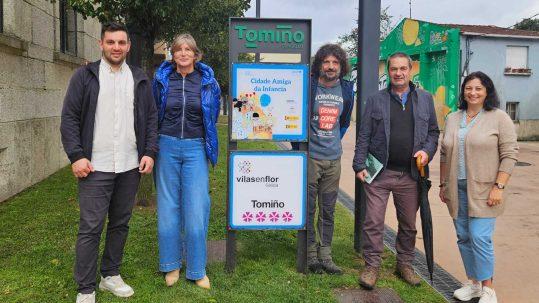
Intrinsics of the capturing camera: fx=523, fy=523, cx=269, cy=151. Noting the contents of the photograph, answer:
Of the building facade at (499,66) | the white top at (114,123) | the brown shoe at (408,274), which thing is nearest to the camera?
the white top at (114,123)

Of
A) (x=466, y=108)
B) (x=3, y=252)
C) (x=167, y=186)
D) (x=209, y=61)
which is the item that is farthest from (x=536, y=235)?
(x=209, y=61)

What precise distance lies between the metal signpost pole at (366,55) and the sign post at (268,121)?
801 mm

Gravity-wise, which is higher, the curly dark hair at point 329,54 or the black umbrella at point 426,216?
the curly dark hair at point 329,54

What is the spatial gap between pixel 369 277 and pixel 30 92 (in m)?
6.15

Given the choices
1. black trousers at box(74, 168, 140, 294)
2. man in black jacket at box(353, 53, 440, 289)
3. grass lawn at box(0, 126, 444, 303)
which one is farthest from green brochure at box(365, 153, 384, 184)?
black trousers at box(74, 168, 140, 294)

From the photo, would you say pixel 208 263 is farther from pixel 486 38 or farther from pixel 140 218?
pixel 486 38

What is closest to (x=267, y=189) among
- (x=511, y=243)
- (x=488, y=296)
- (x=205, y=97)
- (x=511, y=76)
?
(x=205, y=97)

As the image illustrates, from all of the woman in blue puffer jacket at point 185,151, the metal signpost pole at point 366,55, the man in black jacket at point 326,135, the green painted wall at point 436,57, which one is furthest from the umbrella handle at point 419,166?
the green painted wall at point 436,57

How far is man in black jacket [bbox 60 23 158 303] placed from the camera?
138 inches

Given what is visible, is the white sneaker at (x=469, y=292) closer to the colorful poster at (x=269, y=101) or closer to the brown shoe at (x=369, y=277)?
the brown shoe at (x=369, y=277)

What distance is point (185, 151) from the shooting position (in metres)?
3.97

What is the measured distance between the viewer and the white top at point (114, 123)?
141 inches

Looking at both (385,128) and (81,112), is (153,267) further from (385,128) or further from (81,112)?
(385,128)

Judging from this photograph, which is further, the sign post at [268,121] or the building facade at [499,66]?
the building facade at [499,66]
